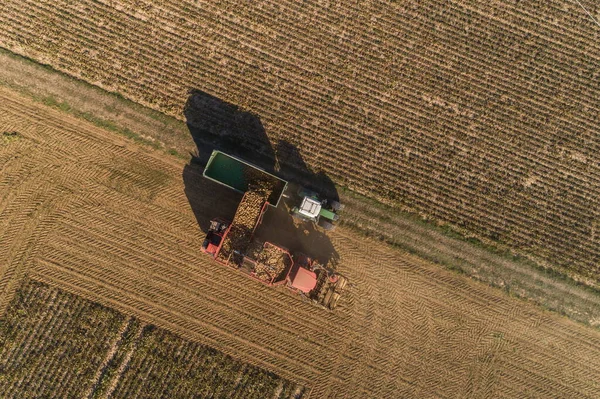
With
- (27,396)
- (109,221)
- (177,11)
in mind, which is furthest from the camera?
(177,11)

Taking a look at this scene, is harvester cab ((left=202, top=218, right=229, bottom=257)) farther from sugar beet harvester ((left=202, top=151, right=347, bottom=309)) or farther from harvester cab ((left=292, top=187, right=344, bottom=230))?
harvester cab ((left=292, top=187, right=344, bottom=230))

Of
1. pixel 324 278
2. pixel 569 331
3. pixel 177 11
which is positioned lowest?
pixel 324 278

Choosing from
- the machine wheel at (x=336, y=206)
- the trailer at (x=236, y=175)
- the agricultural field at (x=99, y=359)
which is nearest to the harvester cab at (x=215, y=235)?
the trailer at (x=236, y=175)

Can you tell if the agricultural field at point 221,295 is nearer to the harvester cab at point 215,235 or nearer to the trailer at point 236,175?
the trailer at point 236,175

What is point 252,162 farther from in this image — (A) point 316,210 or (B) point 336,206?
(B) point 336,206

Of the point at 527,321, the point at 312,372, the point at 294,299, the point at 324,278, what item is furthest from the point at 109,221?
the point at 527,321

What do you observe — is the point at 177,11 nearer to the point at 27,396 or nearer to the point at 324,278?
the point at 324,278
